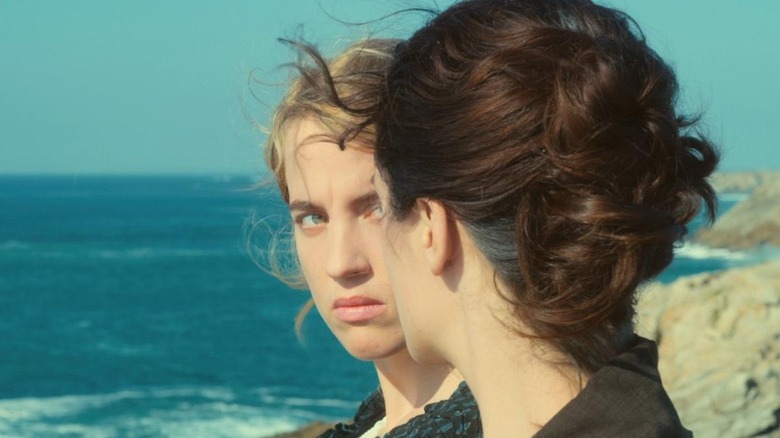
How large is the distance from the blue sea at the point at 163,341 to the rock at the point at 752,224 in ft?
3.03

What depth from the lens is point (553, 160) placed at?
1.62 meters

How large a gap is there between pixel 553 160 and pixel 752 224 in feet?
174

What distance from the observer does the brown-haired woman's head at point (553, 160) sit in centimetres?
164

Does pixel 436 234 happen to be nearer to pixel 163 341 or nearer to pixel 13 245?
pixel 163 341

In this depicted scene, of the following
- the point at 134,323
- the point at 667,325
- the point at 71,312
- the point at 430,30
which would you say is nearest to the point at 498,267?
the point at 430,30

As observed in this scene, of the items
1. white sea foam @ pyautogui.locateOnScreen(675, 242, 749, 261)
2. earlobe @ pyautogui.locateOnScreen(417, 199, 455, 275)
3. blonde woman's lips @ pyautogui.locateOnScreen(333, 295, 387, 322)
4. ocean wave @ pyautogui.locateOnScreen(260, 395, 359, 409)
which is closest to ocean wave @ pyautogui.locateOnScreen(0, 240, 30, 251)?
white sea foam @ pyautogui.locateOnScreen(675, 242, 749, 261)

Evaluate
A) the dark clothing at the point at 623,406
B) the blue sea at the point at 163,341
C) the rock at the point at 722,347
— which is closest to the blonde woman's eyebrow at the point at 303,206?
the blue sea at the point at 163,341

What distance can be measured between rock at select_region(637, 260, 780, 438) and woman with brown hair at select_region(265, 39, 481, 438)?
261 centimetres

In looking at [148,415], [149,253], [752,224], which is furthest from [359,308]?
[149,253]

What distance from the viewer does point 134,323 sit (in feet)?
158

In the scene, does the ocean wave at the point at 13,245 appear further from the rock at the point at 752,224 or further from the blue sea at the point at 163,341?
the rock at the point at 752,224

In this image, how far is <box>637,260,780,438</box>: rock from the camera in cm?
530

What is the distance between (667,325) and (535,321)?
7.13 meters

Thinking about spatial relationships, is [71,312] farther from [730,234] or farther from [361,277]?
[361,277]
